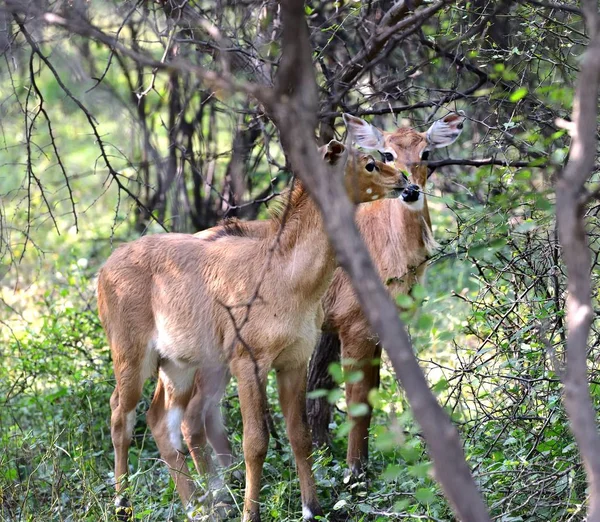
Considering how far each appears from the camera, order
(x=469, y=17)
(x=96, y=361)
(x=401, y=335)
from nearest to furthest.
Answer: (x=401, y=335)
(x=469, y=17)
(x=96, y=361)

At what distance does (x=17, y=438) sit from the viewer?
262 inches

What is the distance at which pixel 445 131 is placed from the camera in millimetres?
7418

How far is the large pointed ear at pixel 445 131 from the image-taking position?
7.34m

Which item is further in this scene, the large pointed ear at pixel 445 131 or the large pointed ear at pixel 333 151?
the large pointed ear at pixel 445 131

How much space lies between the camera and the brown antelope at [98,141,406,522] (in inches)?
237

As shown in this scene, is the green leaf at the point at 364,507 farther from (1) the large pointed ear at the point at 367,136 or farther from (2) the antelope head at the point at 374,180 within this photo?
(1) the large pointed ear at the point at 367,136

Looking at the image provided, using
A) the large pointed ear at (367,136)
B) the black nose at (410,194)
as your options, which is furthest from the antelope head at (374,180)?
the large pointed ear at (367,136)

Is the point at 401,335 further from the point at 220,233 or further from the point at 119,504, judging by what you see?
the point at 220,233

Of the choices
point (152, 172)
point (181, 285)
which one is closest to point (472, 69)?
point (181, 285)

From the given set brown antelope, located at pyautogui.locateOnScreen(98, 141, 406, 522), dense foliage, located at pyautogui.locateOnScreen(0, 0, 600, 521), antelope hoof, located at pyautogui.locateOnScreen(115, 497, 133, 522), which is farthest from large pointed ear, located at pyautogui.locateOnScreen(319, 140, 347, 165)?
antelope hoof, located at pyautogui.locateOnScreen(115, 497, 133, 522)

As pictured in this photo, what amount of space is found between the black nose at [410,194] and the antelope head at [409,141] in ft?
0.28

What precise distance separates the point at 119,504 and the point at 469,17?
13.7ft

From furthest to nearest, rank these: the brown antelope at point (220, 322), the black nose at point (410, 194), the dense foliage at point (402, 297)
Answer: the black nose at point (410, 194)
the brown antelope at point (220, 322)
the dense foliage at point (402, 297)

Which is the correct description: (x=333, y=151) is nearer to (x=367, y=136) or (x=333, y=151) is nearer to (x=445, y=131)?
(x=367, y=136)
